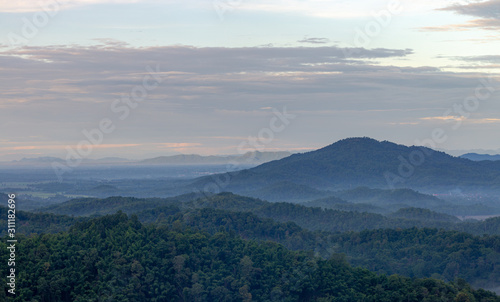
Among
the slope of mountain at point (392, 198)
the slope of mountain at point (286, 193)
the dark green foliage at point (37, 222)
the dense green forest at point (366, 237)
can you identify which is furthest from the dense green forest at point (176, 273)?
the slope of mountain at point (286, 193)

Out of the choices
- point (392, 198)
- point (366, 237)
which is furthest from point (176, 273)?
point (392, 198)

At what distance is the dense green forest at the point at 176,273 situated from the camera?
135 feet

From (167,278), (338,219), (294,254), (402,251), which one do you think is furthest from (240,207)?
(167,278)

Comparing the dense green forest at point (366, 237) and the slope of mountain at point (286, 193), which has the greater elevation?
the slope of mountain at point (286, 193)

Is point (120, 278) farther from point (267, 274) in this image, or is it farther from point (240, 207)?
point (240, 207)

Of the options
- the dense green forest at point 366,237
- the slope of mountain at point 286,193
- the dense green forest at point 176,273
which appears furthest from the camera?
the slope of mountain at point 286,193

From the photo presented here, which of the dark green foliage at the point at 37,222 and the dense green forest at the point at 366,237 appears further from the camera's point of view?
the dark green foliage at the point at 37,222

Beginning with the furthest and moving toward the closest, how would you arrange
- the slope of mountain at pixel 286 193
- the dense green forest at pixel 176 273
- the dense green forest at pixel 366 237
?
1. the slope of mountain at pixel 286 193
2. the dense green forest at pixel 366 237
3. the dense green forest at pixel 176 273

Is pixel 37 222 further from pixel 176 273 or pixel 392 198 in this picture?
pixel 392 198

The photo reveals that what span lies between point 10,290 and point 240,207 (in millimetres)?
72215

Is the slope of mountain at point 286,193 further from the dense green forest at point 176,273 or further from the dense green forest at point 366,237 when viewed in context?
the dense green forest at point 176,273

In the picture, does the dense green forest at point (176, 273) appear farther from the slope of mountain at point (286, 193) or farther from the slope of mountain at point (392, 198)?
the slope of mountain at point (286, 193)

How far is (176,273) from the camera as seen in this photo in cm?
4612

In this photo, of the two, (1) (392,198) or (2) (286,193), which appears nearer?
(1) (392,198)
